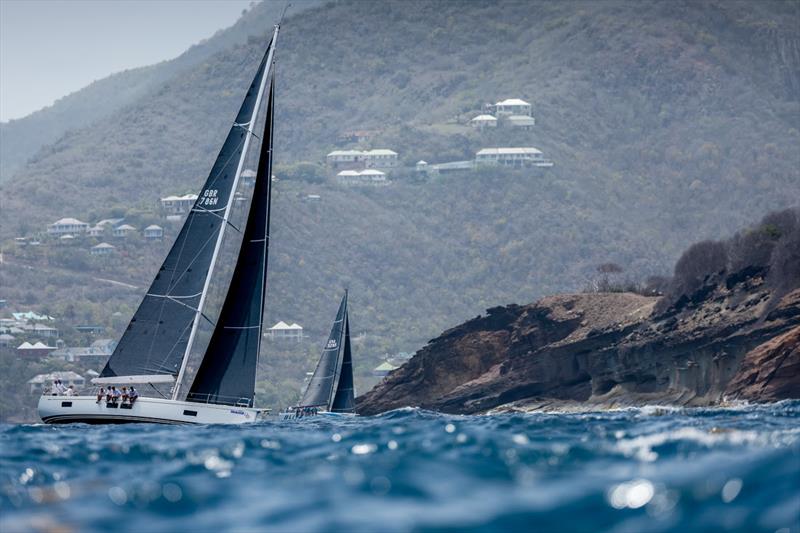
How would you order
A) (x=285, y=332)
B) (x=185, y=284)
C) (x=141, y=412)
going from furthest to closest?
(x=285, y=332), (x=185, y=284), (x=141, y=412)

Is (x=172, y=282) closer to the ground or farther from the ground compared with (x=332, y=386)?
farther from the ground

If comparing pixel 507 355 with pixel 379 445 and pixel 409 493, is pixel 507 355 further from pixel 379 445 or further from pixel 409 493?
pixel 409 493

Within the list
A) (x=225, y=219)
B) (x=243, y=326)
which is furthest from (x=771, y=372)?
(x=225, y=219)

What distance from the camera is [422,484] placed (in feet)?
64.4

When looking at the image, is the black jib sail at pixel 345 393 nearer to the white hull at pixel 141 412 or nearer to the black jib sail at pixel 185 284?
the white hull at pixel 141 412

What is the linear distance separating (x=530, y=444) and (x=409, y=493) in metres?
6.43

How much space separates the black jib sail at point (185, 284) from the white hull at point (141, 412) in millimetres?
1037

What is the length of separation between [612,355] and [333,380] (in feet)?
55.3

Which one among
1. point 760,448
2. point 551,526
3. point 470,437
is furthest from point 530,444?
point 551,526

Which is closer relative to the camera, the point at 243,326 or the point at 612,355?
the point at 243,326

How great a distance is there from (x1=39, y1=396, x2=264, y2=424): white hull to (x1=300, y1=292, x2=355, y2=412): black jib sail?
1695 inches

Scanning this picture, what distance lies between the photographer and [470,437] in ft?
87.6

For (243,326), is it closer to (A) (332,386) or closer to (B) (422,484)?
(B) (422,484)

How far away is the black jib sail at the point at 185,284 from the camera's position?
141 ft
